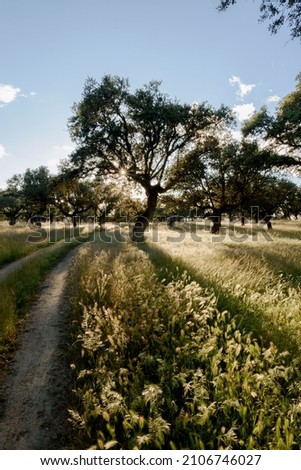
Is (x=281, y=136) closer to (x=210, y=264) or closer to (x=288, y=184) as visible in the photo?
(x=210, y=264)

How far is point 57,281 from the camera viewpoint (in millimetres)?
13383

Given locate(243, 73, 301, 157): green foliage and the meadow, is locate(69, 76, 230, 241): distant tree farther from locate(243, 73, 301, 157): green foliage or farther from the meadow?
the meadow

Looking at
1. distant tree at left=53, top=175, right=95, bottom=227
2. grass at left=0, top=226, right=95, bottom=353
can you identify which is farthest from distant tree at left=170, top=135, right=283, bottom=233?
distant tree at left=53, top=175, right=95, bottom=227

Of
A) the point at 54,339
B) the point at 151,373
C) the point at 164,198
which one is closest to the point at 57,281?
the point at 54,339

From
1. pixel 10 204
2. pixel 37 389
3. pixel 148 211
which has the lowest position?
pixel 37 389

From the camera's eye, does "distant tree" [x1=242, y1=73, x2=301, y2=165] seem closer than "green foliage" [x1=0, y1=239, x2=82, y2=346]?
No

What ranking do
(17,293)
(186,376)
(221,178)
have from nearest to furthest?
(186,376), (17,293), (221,178)

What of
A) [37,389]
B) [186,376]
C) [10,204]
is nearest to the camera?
[186,376]

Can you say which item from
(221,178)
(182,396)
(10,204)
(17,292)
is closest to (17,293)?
(17,292)

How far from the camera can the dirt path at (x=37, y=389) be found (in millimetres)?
4113

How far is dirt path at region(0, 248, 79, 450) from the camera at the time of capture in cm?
411

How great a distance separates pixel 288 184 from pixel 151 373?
52615 mm

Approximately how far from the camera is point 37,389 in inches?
205

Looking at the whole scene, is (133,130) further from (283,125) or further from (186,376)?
(186,376)
